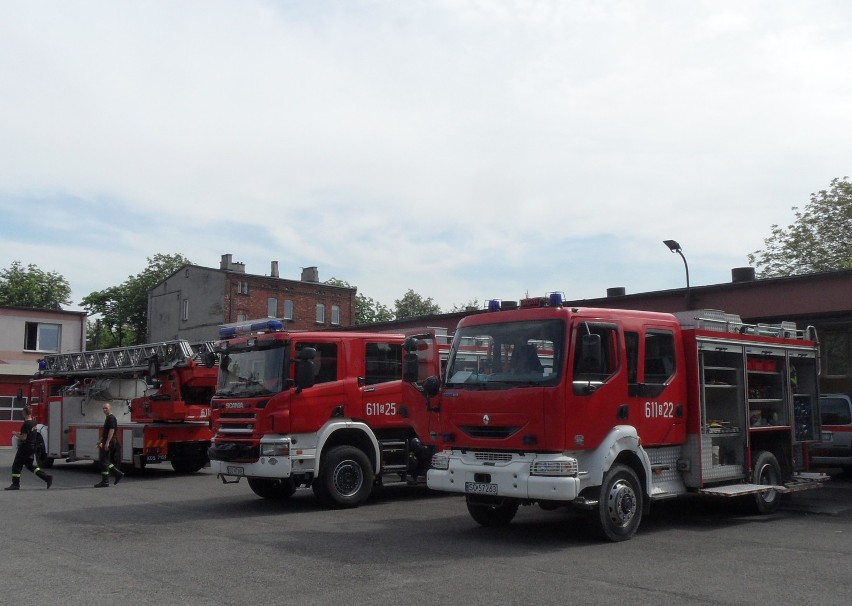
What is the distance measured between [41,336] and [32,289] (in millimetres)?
35762

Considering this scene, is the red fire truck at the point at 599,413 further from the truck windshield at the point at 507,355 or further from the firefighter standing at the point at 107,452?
the firefighter standing at the point at 107,452

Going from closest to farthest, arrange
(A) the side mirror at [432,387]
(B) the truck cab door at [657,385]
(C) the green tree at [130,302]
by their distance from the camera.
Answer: (B) the truck cab door at [657,385]
(A) the side mirror at [432,387]
(C) the green tree at [130,302]

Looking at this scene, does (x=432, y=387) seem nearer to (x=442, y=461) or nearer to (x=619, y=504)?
(x=442, y=461)

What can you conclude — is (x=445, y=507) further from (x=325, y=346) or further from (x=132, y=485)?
(x=132, y=485)

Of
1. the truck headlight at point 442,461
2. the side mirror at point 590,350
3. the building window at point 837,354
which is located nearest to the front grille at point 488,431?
the truck headlight at point 442,461

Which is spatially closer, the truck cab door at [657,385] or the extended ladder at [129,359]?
the truck cab door at [657,385]

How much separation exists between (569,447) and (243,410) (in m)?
5.93

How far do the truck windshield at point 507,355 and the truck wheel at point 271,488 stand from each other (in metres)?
5.09

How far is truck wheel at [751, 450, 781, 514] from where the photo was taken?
1234 cm

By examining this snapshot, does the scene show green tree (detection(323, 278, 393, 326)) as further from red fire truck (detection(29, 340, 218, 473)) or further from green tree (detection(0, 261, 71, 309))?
red fire truck (detection(29, 340, 218, 473))

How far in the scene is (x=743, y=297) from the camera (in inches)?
801

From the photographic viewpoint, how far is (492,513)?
11.5 m

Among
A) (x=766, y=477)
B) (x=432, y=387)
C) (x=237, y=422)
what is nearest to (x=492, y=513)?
(x=432, y=387)

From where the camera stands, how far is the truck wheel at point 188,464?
69.3 ft
